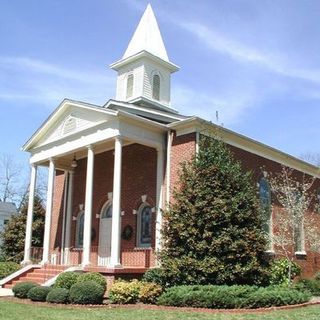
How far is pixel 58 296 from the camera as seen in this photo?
1642 cm

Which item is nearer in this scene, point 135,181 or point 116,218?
point 116,218

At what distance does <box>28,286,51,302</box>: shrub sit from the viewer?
17138 mm

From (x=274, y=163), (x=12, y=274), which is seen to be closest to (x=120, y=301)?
(x=12, y=274)

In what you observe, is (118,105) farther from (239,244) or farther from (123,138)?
(239,244)

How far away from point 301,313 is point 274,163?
13.1 meters

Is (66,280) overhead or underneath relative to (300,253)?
underneath

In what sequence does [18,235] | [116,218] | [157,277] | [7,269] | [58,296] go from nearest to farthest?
1. [58,296]
2. [157,277]
3. [116,218]
4. [7,269]
5. [18,235]

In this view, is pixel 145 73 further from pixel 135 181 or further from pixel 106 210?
pixel 106 210

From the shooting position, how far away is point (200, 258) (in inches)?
707

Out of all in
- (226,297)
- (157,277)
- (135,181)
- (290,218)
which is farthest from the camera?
(135,181)

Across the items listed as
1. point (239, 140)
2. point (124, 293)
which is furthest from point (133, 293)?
point (239, 140)

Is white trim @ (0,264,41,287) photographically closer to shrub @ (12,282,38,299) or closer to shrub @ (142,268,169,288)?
shrub @ (12,282,38,299)

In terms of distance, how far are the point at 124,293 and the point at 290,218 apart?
30.7 ft

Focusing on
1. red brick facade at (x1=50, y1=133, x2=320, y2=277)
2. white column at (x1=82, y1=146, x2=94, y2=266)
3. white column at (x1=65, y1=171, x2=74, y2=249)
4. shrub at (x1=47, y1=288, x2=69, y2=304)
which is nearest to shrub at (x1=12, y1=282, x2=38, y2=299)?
shrub at (x1=47, y1=288, x2=69, y2=304)
